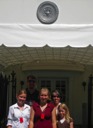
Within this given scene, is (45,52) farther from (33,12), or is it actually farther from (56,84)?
(56,84)

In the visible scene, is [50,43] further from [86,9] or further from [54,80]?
[54,80]

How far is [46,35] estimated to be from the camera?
6.53m

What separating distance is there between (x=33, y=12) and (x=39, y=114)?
9.05ft

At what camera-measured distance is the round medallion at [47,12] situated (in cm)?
760

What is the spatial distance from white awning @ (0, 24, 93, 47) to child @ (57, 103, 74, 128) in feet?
3.90

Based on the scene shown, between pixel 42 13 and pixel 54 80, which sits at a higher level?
pixel 42 13

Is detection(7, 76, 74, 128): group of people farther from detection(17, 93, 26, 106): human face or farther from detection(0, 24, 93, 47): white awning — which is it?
detection(0, 24, 93, 47): white awning

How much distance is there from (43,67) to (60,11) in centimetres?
903

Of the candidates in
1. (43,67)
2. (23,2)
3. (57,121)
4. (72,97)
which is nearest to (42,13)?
(23,2)

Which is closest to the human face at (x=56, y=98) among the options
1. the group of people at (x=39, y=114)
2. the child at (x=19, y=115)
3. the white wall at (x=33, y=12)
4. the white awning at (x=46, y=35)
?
the group of people at (x=39, y=114)

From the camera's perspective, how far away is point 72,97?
707 inches

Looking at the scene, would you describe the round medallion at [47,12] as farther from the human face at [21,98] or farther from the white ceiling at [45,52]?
the human face at [21,98]

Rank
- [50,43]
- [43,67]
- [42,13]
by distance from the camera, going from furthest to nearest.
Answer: [43,67] → [42,13] → [50,43]

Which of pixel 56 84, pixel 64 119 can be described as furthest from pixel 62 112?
pixel 56 84
